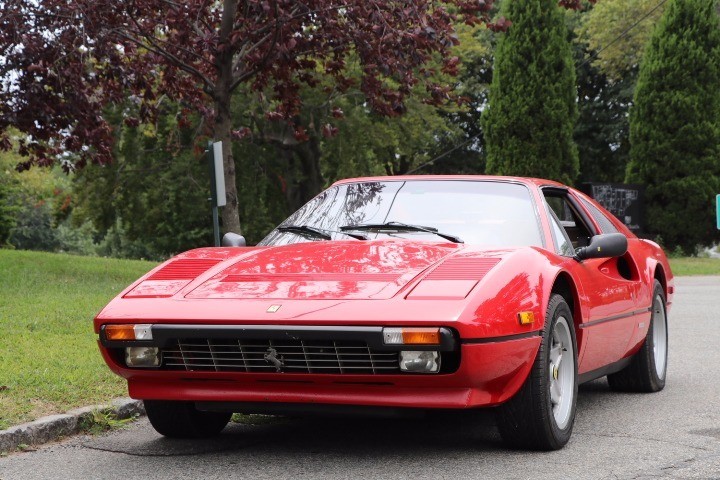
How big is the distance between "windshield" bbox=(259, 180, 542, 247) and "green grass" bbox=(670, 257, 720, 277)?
19095mm

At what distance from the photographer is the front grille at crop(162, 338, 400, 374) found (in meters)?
4.55

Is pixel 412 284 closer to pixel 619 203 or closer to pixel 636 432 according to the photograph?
pixel 636 432

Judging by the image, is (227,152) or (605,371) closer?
(605,371)

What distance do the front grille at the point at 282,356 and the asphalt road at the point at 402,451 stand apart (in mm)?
454

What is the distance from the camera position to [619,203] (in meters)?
29.7

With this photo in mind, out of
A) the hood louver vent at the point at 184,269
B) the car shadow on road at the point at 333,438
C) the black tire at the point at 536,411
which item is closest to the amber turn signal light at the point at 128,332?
the hood louver vent at the point at 184,269

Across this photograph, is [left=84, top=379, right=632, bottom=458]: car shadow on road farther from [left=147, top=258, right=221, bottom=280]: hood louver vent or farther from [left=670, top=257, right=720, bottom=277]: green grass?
[left=670, top=257, right=720, bottom=277]: green grass

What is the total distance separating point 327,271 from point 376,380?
2.16ft

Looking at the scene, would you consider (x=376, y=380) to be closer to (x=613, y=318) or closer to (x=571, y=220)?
(x=613, y=318)

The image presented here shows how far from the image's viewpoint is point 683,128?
30859 millimetres

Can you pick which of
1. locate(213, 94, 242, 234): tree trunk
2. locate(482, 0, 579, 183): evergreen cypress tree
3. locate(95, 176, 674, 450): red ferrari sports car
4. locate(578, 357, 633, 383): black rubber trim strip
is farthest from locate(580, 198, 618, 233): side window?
locate(482, 0, 579, 183): evergreen cypress tree

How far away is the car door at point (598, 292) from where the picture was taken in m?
5.74

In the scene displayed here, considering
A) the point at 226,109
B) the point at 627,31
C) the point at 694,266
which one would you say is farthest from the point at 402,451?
the point at 627,31

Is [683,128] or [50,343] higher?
[683,128]
